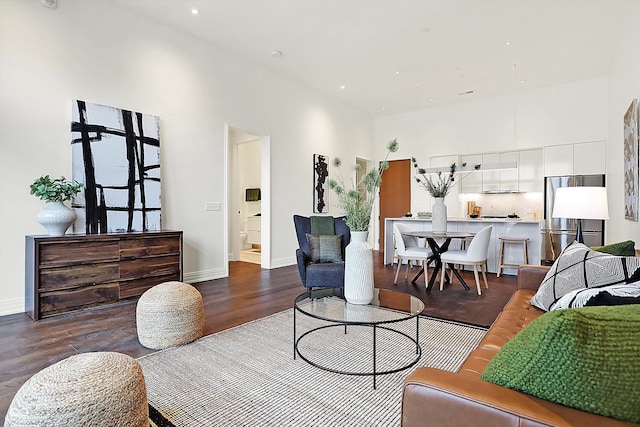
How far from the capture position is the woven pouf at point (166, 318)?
8.46 ft

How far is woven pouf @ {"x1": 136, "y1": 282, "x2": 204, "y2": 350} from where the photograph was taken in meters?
2.58

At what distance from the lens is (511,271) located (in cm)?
567

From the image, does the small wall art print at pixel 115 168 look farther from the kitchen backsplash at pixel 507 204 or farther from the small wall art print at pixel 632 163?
the kitchen backsplash at pixel 507 204

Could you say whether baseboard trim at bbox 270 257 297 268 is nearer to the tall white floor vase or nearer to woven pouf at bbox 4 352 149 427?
the tall white floor vase

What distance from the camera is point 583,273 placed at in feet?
6.51

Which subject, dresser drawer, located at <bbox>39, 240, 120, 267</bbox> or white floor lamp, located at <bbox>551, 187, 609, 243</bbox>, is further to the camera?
dresser drawer, located at <bbox>39, 240, 120, 267</bbox>

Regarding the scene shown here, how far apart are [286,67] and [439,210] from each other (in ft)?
11.8

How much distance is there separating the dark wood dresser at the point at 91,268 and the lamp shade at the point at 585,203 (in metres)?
4.25

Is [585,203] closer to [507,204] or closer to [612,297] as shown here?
[612,297]

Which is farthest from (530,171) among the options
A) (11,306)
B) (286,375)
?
(11,306)

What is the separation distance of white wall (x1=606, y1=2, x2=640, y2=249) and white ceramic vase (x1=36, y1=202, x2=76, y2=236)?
5839mm

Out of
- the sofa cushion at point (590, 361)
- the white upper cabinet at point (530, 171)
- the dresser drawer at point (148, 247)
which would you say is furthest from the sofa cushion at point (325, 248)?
the white upper cabinet at point (530, 171)

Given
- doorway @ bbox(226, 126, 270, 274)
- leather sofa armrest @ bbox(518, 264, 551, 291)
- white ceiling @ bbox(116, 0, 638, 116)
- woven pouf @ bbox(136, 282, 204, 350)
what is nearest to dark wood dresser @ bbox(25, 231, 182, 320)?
woven pouf @ bbox(136, 282, 204, 350)

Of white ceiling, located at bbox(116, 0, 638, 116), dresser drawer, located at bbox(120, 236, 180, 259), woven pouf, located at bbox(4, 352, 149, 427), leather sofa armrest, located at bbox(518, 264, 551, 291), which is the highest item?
white ceiling, located at bbox(116, 0, 638, 116)
